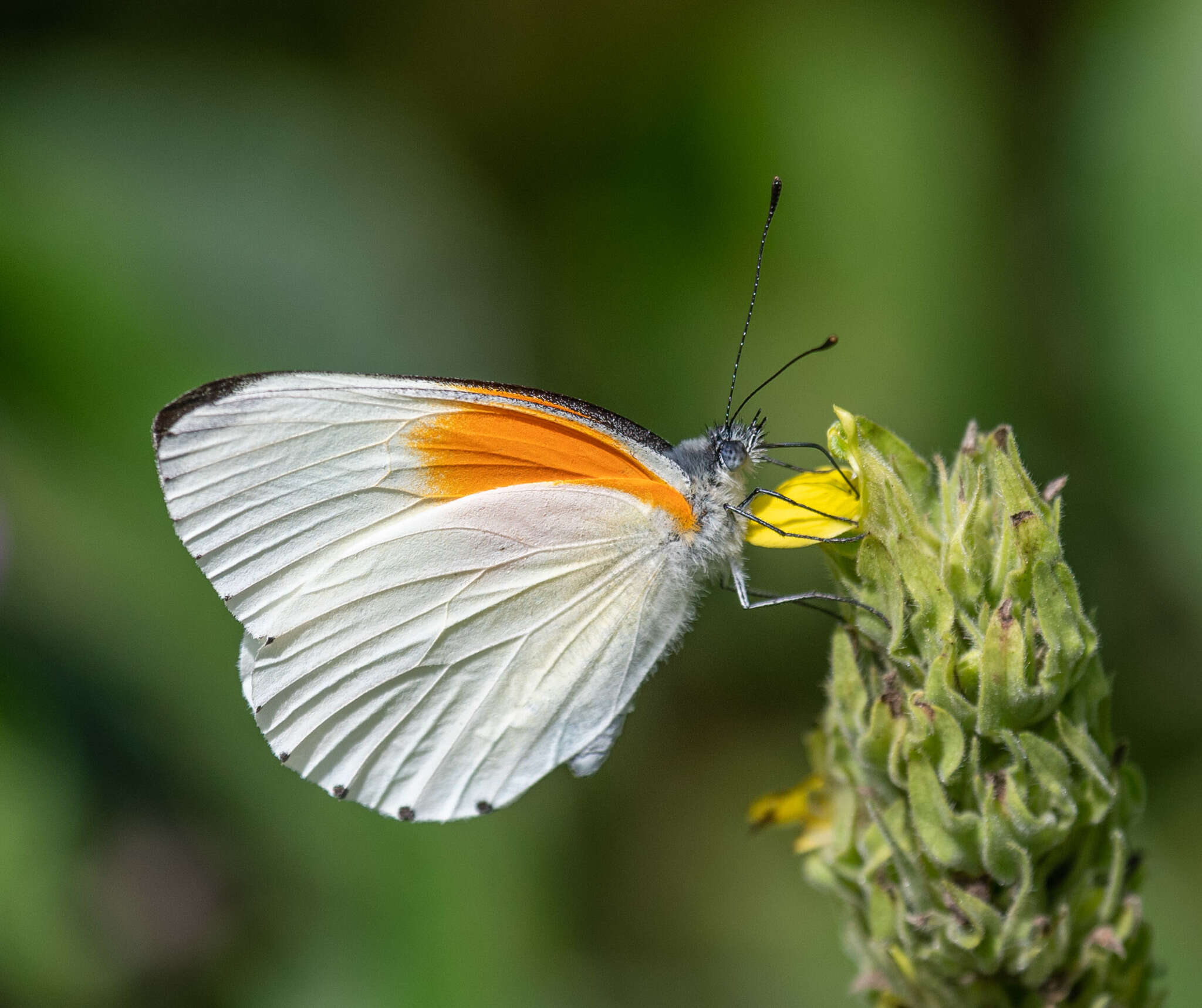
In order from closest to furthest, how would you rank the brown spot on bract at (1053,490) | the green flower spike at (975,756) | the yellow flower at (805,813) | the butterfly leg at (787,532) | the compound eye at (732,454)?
the green flower spike at (975,756)
the brown spot on bract at (1053,490)
the butterfly leg at (787,532)
the yellow flower at (805,813)
the compound eye at (732,454)

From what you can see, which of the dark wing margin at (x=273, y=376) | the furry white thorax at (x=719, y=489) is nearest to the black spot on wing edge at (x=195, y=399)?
the dark wing margin at (x=273, y=376)

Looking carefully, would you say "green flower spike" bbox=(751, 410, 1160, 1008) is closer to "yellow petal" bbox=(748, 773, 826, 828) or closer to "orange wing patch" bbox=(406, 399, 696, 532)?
"yellow petal" bbox=(748, 773, 826, 828)

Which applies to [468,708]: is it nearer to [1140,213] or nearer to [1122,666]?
[1122,666]

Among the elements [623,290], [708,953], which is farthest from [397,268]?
[708,953]

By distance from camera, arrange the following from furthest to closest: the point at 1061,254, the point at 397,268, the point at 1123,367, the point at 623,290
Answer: the point at 397,268, the point at 623,290, the point at 1061,254, the point at 1123,367

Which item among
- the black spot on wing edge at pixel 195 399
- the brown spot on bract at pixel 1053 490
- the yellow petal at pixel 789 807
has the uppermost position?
the brown spot on bract at pixel 1053 490

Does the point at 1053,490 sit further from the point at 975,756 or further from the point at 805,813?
the point at 805,813

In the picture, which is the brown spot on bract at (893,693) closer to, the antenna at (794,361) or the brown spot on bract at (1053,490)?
the brown spot on bract at (1053,490)

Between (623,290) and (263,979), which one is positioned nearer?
(263,979)
